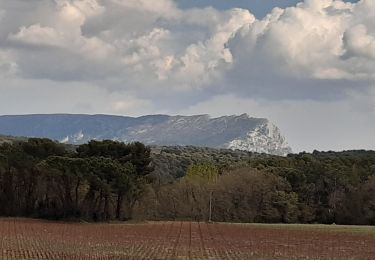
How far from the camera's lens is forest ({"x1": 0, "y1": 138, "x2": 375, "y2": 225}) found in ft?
291

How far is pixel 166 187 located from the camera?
114 metres

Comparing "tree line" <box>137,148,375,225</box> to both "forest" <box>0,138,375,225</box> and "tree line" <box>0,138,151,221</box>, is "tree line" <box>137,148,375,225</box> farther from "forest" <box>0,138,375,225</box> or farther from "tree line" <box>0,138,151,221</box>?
"tree line" <box>0,138,151,221</box>

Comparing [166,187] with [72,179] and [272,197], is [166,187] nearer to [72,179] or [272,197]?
[272,197]

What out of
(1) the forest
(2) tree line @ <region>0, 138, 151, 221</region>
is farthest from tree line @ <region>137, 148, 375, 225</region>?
(2) tree line @ <region>0, 138, 151, 221</region>

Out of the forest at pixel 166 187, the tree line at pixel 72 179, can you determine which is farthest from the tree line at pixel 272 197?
the tree line at pixel 72 179

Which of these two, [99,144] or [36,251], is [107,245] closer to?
[36,251]

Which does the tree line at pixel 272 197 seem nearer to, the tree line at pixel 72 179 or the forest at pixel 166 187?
the forest at pixel 166 187

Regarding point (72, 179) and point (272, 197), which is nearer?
point (72, 179)

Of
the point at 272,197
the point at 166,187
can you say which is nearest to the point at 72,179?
the point at 166,187

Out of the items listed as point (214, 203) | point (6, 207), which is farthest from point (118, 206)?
point (214, 203)

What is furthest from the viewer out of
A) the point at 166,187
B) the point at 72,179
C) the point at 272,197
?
the point at 166,187

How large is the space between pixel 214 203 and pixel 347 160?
3539 cm

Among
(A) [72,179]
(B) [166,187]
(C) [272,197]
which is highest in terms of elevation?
(A) [72,179]

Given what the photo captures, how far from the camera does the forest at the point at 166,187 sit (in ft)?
291
